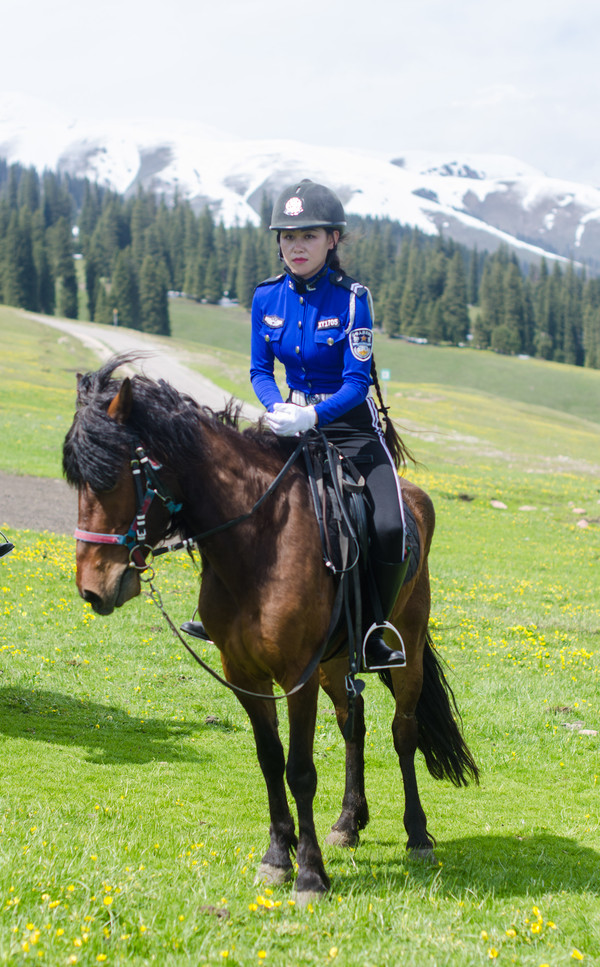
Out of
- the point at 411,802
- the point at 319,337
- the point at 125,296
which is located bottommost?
the point at 411,802

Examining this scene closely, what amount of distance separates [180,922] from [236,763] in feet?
14.7

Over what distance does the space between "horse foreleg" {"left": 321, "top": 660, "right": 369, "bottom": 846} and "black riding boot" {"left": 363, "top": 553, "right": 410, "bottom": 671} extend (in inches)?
37.2

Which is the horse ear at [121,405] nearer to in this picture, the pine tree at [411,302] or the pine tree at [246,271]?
the pine tree at [411,302]

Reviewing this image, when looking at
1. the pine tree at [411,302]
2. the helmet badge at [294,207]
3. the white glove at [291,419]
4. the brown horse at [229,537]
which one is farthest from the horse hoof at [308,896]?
the pine tree at [411,302]

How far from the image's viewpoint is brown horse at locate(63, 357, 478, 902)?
186 inches

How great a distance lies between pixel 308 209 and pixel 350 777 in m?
4.41

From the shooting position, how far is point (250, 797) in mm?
7762

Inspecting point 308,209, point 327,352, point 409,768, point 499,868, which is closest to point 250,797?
point 409,768

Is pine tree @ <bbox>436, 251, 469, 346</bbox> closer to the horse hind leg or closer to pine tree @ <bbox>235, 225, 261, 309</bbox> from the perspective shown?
pine tree @ <bbox>235, 225, 261, 309</bbox>

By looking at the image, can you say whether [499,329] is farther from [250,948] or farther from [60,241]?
[250,948]

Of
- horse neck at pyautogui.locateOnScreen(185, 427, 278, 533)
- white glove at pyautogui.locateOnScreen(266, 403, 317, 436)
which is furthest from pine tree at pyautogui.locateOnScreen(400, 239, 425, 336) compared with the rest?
horse neck at pyautogui.locateOnScreen(185, 427, 278, 533)

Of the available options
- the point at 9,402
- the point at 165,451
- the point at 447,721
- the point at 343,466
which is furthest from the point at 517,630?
the point at 9,402

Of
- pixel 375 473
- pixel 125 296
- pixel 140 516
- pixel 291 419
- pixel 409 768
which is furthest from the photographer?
pixel 125 296

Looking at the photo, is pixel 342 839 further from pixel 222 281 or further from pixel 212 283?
pixel 222 281
